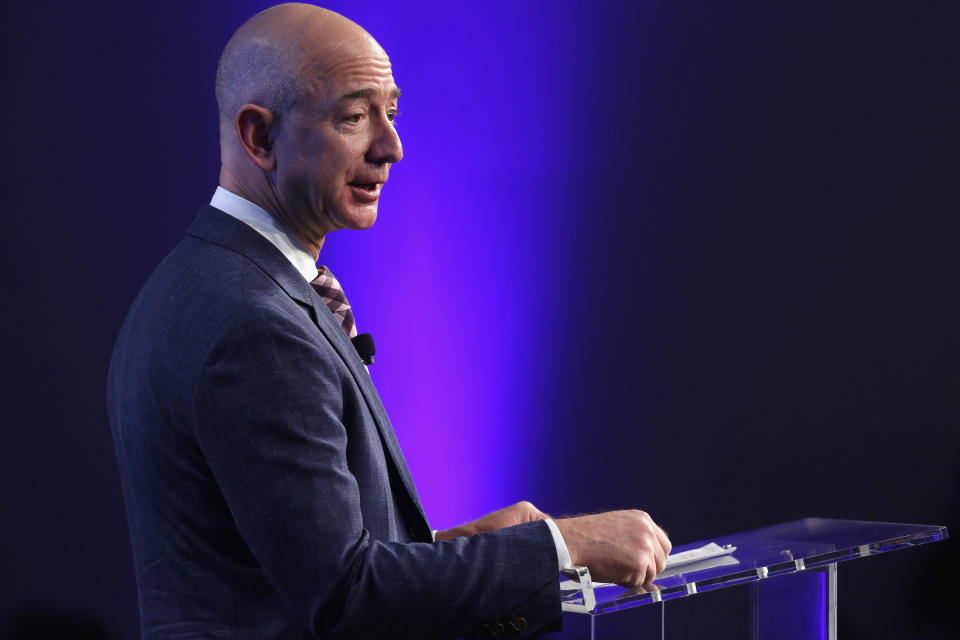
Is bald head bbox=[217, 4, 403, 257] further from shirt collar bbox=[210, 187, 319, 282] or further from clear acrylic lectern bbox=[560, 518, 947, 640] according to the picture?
clear acrylic lectern bbox=[560, 518, 947, 640]

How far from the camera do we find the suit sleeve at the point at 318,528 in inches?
51.1

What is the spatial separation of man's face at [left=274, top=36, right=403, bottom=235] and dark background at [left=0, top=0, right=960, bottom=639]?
62.7 inches

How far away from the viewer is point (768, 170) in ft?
12.9

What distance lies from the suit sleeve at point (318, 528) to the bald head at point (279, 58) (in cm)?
40

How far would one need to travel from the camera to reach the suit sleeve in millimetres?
1298

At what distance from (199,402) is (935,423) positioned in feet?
10.1

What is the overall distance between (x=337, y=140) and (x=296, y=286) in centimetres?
24

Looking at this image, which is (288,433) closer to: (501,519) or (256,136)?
(256,136)

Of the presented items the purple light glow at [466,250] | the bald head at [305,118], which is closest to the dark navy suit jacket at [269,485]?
the bald head at [305,118]

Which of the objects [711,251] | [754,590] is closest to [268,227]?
[754,590]

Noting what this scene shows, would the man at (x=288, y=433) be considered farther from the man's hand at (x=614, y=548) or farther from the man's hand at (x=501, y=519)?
the man's hand at (x=501, y=519)

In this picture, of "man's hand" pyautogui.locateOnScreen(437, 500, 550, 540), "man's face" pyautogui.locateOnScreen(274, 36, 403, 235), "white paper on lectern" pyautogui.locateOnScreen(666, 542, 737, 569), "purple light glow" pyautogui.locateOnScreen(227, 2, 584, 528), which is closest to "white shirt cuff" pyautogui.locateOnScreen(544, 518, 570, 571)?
"white paper on lectern" pyautogui.locateOnScreen(666, 542, 737, 569)

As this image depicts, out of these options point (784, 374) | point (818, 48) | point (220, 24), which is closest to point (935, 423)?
point (784, 374)

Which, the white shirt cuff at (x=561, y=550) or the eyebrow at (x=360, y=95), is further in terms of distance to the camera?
the eyebrow at (x=360, y=95)
